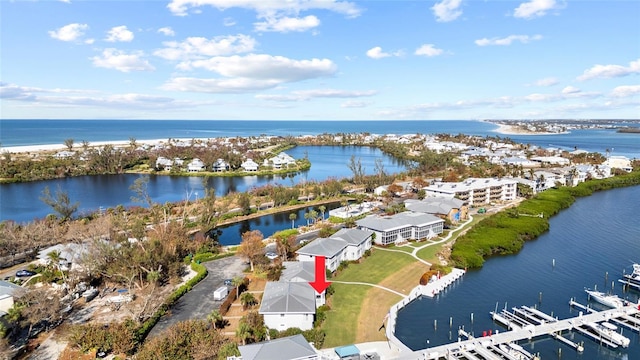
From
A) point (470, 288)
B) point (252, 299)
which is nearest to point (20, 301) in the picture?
point (252, 299)

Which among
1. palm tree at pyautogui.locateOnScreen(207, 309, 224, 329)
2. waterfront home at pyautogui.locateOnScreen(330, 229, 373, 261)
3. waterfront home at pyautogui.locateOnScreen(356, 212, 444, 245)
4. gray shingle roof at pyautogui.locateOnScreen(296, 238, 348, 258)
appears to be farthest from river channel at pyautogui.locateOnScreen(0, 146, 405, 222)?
palm tree at pyautogui.locateOnScreen(207, 309, 224, 329)

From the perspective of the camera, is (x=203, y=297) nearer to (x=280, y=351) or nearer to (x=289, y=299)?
(x=289, y=299)

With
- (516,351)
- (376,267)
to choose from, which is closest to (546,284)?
(516,351)

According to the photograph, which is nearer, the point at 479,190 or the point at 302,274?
the point at 302,274

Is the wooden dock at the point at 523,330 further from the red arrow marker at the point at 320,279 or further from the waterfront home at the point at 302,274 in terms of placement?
the red arrow marker at the point at 320,279

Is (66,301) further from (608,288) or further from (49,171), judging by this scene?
(49,171)

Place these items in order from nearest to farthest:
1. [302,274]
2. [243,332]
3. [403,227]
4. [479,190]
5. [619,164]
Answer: [243,332] → [302,274] → [403,227] → [479,190] → [619,164]

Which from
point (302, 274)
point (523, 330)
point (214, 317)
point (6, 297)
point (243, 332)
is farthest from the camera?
point (302, 274)

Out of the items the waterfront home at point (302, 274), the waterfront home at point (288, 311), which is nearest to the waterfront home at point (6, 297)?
the waterfront home at point (288, 311)

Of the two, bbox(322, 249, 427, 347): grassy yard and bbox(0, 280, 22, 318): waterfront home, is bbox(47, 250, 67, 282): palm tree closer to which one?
bbox(0, 280, 22, 318): waterfront home
